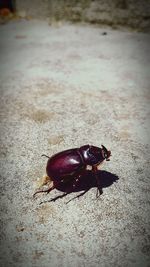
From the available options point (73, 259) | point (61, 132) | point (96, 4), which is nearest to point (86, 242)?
point (73, 259)

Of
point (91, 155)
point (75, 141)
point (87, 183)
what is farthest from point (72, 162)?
point (75, 141)

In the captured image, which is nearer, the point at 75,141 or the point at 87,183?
the point at 87,183

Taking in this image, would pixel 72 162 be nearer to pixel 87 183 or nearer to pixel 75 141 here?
pixel 87 183

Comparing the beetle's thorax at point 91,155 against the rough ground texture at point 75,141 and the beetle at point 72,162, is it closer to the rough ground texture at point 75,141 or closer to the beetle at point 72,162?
the beetle at point 72,162

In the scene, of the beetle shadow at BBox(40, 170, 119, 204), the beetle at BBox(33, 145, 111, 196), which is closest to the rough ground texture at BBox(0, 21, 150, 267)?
the beetle shadow at BBox(40, 170, 119, 204)

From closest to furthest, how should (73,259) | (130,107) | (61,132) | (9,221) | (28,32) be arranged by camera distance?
1. (73,259)
2. (9,221)
3. (61,132)
4. (130,107)
5. (28,32)

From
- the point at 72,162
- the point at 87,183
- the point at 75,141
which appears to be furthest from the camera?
the point at 75,141

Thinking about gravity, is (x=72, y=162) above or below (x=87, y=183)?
above

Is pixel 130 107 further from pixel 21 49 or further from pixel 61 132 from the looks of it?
pixel 21 49

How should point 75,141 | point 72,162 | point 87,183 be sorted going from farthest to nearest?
1. point 75,141
2. point 87,183
3. point 72,162
